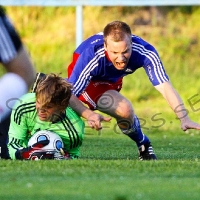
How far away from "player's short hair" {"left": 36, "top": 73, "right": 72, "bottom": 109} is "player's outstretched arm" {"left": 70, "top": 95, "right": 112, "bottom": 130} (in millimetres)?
166

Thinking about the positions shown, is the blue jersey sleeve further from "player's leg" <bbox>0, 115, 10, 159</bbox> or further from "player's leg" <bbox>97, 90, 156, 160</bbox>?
"player's leg" <bbox>0, 115, 10, 159</bbox>

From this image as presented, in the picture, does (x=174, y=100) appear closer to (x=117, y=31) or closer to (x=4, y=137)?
(x=117, y=31)

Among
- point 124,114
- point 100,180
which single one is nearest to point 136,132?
point 124,114

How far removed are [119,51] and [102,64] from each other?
0.31 metres

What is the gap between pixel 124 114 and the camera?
8375 millimetres

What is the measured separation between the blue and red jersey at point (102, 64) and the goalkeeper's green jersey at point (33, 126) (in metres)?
0.31

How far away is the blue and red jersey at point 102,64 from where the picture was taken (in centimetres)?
803

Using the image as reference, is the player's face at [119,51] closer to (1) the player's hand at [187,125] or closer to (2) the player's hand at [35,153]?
(1) the player's hand at [187,125]

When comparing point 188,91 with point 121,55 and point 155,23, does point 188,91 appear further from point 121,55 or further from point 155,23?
point 121,55

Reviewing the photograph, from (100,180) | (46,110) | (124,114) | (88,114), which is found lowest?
(100,180)

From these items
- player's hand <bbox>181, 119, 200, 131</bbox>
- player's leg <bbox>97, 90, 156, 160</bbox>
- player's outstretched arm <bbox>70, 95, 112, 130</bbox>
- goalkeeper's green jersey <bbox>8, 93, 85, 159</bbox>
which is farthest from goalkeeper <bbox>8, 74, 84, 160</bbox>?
player's hand <bbox>181, 119, 200, 131</bbox>

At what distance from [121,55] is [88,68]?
0.35 metres

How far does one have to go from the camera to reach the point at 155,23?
19.7 m

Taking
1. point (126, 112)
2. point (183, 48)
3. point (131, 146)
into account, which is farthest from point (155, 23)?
point (126, 112)
